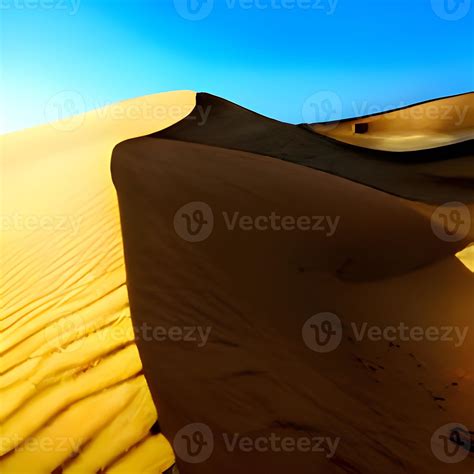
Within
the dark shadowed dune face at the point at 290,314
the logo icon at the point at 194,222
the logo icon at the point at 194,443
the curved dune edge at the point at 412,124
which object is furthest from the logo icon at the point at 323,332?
the curved dune edge at the point at 412,124

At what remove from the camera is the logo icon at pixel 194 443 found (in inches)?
79.3

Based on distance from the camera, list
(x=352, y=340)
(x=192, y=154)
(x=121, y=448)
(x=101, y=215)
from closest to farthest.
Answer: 1. (x=121, y=448)
2. (x=352, y=340)
3. (x=101, y=215)
4. (x=192, y=154)

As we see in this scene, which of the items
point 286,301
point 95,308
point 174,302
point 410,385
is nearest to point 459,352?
point 410,385

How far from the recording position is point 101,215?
4.32 m

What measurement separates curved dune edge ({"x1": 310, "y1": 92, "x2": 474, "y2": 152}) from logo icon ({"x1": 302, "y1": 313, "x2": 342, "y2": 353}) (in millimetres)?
10491

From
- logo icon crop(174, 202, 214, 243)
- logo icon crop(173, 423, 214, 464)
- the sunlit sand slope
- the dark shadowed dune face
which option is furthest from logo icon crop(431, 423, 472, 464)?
logo icon crop(174, 202, 214, 243)

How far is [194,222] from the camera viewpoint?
404 centimetres

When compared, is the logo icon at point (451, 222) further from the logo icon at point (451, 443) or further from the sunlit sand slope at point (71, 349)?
the sunlit sand slope at point (71, 349)

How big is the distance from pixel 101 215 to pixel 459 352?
421cm

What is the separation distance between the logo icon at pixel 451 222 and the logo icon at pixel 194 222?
333 cm

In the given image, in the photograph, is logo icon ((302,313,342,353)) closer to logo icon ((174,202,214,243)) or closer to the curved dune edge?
logo icon ((174,202,214,243))

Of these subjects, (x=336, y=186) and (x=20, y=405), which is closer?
(x=20, y=405)

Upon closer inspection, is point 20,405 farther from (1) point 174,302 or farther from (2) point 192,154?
(2) point 192,154

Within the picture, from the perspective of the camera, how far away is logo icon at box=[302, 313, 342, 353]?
9.86 ft
